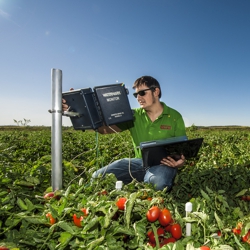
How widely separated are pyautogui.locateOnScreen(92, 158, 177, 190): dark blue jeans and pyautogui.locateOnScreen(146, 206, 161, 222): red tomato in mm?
1185

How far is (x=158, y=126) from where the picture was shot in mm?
3012

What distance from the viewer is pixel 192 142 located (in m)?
2.38

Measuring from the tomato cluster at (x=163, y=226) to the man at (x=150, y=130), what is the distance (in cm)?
117

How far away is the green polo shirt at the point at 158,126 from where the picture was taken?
9.71 feet

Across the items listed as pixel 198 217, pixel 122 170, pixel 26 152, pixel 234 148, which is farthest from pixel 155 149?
pixel 26 152

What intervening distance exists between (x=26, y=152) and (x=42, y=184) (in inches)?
149

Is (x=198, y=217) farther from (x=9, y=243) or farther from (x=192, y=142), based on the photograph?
(x=192, y=142)

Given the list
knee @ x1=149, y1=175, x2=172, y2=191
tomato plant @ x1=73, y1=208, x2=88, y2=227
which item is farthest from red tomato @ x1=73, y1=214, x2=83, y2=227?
knee @ x1=149, y1=175, x2=172, y2=191

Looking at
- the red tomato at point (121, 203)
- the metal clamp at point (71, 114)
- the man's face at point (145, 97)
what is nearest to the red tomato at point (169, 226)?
the red tomato at point (121, 203)

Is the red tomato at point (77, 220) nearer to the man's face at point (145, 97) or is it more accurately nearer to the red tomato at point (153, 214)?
the red tomato at point (153, 214)

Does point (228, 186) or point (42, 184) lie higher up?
point (42, 184)

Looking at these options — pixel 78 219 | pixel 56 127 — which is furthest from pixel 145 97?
pixel 78 219

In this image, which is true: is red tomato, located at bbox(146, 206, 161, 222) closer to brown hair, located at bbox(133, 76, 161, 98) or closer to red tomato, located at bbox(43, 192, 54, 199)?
red tomato, located at bbox(43, 192, 54, 199)

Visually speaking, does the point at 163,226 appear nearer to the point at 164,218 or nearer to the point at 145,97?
the point at 164,218
